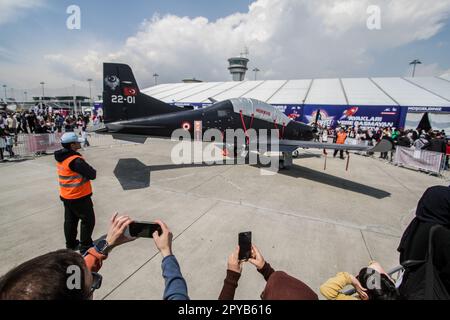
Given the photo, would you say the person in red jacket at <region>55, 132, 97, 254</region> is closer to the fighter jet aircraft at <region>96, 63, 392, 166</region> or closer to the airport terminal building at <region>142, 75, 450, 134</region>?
the fighter jet aircraft at <region>96, 63, 392, 166</region>

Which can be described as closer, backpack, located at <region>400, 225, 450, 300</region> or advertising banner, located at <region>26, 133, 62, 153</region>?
backpack, located at <region>400, 225, 450, 300</region>

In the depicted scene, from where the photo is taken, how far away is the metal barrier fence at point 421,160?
945cm

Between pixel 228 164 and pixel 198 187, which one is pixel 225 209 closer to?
pixel 198 187

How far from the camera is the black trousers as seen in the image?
3.09 meters

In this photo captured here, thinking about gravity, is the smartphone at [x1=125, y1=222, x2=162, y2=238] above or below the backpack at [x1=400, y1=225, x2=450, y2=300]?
above

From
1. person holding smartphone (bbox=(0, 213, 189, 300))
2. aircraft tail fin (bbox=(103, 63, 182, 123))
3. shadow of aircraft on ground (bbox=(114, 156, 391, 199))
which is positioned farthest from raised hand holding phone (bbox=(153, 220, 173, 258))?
aircraft tail fin (bbox=(103, 63, 182, 123))

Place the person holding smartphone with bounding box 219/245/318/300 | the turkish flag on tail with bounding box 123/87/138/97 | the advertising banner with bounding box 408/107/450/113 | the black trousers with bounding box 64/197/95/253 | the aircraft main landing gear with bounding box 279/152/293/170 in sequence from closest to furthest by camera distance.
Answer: the person holding smartphone with bounding box 219/245/318/300
the black trousers with bounding box 64/197/95/253
the turkish flag on tail with bounding box 123/87/138/97
the aircraft main landing gear with bounding box 279/152/293/170
the advertising banner with bounding box 408/107/450/113

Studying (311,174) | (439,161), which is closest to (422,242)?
(311,174)

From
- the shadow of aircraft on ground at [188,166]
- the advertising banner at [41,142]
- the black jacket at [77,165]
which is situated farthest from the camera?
the advertising banner at [41,142]

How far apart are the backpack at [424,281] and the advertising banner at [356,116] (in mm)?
19717

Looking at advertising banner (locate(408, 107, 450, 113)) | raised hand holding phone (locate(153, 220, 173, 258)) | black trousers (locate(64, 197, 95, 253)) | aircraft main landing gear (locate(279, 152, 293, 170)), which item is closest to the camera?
raised hand holding phone (locate(153, 220, 173, 258))

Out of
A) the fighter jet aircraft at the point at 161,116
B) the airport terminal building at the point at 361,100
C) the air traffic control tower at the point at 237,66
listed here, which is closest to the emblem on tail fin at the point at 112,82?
the fighter jet aircraft at the point at 161,116

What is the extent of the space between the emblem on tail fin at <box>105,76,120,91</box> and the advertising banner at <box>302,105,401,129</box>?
17243 millimetres

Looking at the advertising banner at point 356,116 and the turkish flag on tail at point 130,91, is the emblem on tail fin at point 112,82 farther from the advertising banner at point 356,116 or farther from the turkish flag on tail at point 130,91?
the advertising banner at point 356,116
